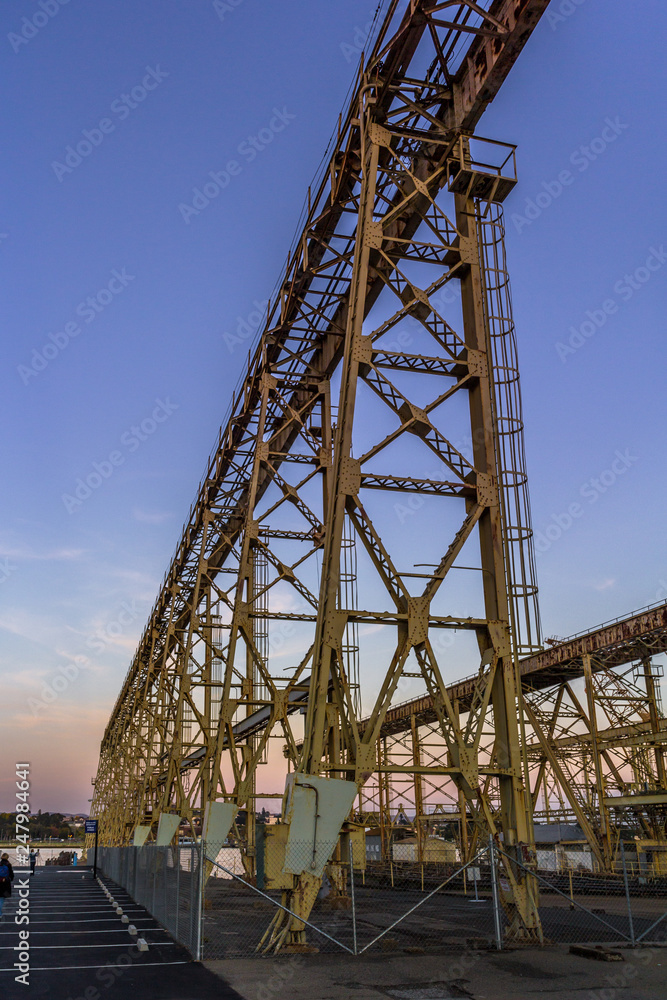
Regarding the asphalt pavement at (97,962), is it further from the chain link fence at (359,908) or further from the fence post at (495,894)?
the fence post at (495,894)

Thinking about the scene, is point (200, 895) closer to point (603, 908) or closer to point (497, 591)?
point (497, 591)

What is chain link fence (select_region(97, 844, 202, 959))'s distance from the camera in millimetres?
11984

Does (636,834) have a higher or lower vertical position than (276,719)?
lower

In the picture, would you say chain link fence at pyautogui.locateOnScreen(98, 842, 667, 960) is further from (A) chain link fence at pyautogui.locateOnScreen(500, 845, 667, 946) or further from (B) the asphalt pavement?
(B) the asphalt pavement

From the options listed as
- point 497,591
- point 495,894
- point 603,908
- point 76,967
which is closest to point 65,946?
point 76,967

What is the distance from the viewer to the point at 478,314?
15.1 metres

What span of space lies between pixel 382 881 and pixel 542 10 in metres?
29.3

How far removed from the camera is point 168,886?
51.0 ft

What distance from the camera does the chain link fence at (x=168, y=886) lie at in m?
12.0

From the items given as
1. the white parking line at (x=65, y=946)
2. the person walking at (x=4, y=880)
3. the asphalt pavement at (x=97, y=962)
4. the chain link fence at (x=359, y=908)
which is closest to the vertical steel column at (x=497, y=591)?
the chain link fence at (x=359, y=908)

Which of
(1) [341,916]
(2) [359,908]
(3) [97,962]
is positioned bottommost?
(2) [359,908]

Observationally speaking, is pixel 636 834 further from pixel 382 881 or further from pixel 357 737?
pixel 357 737

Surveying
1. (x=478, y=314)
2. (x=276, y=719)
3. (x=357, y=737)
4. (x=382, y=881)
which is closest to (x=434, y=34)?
(x=478, y=314)

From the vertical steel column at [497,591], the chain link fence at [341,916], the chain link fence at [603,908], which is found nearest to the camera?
the chain link fence at [341,916]
